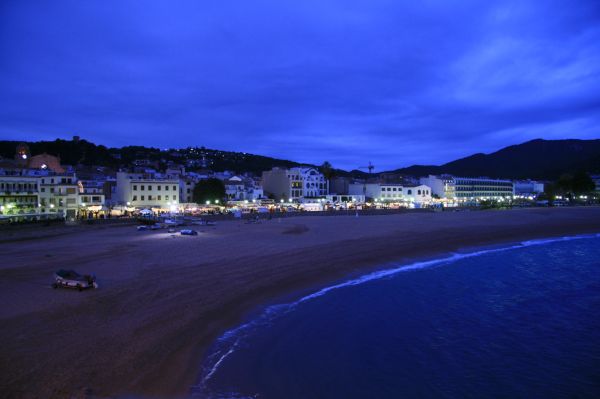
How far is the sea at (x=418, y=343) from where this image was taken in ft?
30.7

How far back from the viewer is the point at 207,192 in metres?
63.4

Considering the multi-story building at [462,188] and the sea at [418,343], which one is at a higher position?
the multi-story building at [462,188]

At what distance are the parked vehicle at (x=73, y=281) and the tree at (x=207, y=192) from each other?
47820mm

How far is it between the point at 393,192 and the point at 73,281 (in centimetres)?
8238

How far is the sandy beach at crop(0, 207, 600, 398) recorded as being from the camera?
8992mm

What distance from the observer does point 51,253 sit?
2464 cm

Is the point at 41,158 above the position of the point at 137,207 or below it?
above

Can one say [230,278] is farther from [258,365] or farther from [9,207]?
[9,207]

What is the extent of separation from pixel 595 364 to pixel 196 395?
1090 centimetres

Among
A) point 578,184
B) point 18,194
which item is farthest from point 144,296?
point 578,184

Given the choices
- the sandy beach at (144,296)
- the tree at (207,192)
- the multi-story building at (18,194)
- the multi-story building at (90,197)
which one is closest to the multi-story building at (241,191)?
the tree at (207,192)

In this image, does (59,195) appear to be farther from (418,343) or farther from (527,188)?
(527,188)

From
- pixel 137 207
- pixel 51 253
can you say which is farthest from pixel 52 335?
pixel 137 207

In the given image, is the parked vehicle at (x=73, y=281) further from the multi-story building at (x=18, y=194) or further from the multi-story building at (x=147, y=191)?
the multi-story building at (x=147, y=191)
